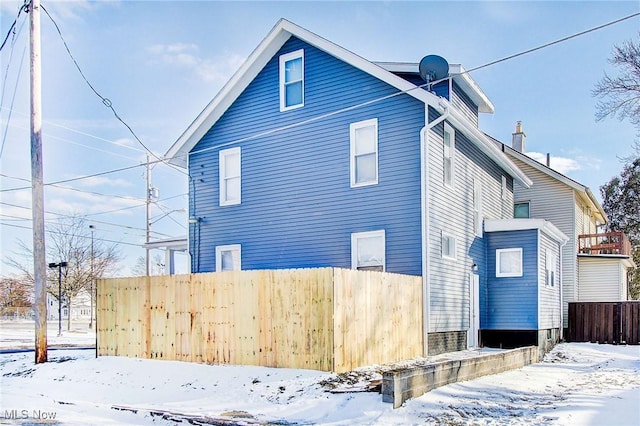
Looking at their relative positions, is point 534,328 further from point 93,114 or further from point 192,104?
point 93,114

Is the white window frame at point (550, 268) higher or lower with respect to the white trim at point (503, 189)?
lower

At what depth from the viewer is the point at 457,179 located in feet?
51.0

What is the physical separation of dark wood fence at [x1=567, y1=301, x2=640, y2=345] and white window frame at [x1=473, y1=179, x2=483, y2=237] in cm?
758

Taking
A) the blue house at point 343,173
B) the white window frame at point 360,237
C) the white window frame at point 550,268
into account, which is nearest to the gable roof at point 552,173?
the white window frame at point 550,268

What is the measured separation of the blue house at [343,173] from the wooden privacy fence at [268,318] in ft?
6.18

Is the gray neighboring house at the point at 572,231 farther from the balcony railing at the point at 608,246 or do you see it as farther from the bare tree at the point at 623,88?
the bare tree at the point at 623,88

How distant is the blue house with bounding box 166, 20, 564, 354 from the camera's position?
1376cm

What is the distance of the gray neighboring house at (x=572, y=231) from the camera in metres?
23.7

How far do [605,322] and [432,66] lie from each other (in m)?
12.9

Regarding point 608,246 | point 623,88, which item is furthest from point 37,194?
point 608,246

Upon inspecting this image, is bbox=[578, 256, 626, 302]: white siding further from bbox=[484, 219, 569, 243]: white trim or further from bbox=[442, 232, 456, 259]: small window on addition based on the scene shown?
bbox=[442, 232, 456, 259]: small window on addition

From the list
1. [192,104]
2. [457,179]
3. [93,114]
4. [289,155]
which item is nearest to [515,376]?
[457,179]

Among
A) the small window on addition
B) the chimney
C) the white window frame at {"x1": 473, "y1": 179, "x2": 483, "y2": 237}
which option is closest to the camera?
the small window on addition

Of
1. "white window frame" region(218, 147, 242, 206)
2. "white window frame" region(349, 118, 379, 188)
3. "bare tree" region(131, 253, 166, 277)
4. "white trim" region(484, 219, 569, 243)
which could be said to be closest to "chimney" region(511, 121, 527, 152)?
"white trim" region(484, 219, 569, 243)
